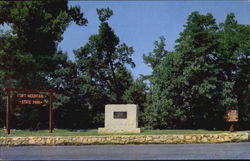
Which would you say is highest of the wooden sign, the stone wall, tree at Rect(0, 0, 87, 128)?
tree at Rect(0, 0, 87, 128)

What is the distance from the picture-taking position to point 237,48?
27.7 m

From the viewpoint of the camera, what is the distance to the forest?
24.9 m

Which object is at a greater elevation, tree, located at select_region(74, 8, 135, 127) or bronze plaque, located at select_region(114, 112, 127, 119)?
tree, located at select_region(74, 8, 135, 127)

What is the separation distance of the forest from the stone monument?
146 inches

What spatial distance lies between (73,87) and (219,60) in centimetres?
922

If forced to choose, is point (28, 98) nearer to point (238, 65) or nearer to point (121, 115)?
point (121, 115)

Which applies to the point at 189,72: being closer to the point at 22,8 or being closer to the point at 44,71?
the point at 44,71

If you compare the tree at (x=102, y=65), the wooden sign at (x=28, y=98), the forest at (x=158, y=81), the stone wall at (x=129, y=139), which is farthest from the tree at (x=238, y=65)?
the wooden sign at (x=28, y=98)

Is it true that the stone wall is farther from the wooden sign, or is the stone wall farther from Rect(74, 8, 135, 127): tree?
Rect(74, 8, 135, 127): tree

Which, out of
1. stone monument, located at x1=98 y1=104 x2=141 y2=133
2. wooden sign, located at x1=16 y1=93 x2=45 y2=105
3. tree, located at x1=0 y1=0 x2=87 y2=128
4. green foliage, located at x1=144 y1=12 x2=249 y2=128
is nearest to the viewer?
tree, located at x1=0 y1=0 x2=87 y2=128

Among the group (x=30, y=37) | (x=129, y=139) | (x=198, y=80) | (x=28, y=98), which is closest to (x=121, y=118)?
(x=129, y=139)

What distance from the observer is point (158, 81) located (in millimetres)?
26125

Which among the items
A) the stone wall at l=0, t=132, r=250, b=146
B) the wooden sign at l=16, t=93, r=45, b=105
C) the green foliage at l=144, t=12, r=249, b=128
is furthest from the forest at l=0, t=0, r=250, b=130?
the stone wall at l=0, t=132, r=250, b=146

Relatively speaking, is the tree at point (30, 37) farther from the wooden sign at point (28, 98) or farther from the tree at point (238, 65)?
the tree at point (238, 65)
